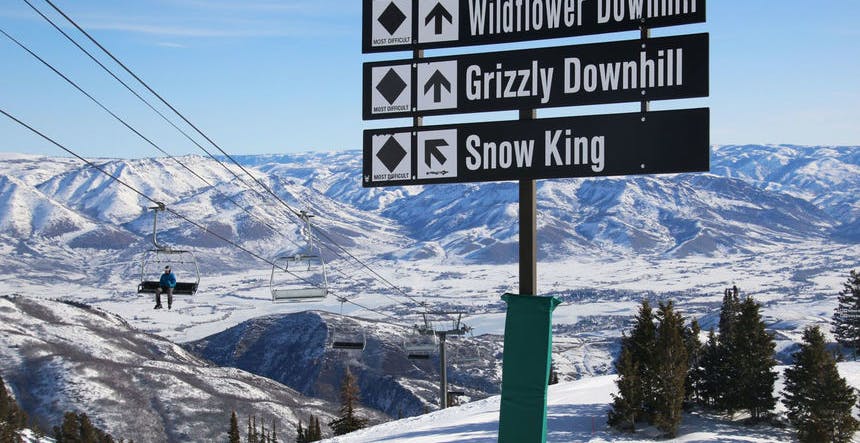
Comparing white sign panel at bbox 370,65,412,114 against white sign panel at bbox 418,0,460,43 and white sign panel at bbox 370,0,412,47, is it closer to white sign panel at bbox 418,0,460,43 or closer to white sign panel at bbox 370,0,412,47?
white sign panel at bbox 370,0,412,47

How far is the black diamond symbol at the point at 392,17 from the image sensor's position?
1588cm

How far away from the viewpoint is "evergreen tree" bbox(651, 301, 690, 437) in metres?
71.9

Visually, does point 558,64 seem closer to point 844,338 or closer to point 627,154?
point 627,154

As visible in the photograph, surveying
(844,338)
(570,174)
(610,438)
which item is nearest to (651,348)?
(610,438)

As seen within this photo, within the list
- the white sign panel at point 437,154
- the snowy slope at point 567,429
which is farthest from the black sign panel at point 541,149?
the snowy slope at point 567,429

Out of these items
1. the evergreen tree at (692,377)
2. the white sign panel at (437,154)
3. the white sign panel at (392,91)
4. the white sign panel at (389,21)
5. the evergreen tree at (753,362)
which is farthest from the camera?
the evergreen tree at (692,377)

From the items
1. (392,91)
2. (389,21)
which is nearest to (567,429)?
(392,91)

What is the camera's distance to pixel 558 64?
1492 cm

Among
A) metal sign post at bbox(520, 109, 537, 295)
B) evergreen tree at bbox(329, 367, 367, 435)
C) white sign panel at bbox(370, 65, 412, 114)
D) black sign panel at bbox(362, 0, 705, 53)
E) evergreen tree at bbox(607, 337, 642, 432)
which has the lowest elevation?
evergreen tree at bbox(329, 367, 367, 435)

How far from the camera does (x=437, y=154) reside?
1540cm

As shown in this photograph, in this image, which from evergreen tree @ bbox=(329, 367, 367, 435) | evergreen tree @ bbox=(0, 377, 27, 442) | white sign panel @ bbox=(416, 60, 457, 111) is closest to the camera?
white sign panel @ bbox=(416, 60, 457, 111)

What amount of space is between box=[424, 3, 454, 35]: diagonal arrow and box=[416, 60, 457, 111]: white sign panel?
57cm

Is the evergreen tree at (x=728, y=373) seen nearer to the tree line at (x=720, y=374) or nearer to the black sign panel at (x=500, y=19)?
the tree line at (x=720, y=374)

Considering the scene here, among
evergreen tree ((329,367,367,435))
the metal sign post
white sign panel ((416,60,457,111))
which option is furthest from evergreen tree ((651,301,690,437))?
white sign panel ((416,60,457,111))
